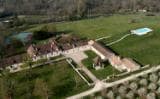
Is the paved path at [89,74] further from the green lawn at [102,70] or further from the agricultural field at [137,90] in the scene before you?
the agricultural field at [137,90]

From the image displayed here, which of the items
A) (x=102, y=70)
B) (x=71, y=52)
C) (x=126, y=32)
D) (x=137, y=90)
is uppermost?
(x=126, y=32)

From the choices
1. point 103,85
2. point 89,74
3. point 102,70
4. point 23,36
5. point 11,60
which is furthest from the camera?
point 23,36

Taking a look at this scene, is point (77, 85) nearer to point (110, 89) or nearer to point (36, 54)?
point (110, 89)

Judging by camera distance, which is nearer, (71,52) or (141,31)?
(71,52)

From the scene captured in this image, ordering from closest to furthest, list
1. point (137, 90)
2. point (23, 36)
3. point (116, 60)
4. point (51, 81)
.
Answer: point (137, 90)
point (51, 81)
point (116, 60)
point (23, 36)

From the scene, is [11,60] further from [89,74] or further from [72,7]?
[72,7]

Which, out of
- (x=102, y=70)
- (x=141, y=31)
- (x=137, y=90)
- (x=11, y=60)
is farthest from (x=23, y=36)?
(x=137, y=90)

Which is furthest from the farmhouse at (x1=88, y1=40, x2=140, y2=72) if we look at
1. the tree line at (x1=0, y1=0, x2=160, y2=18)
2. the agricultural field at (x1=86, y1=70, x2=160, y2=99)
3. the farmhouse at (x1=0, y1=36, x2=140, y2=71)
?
the tree line at (x1=0, y1=0, x2=160, y2=18)
